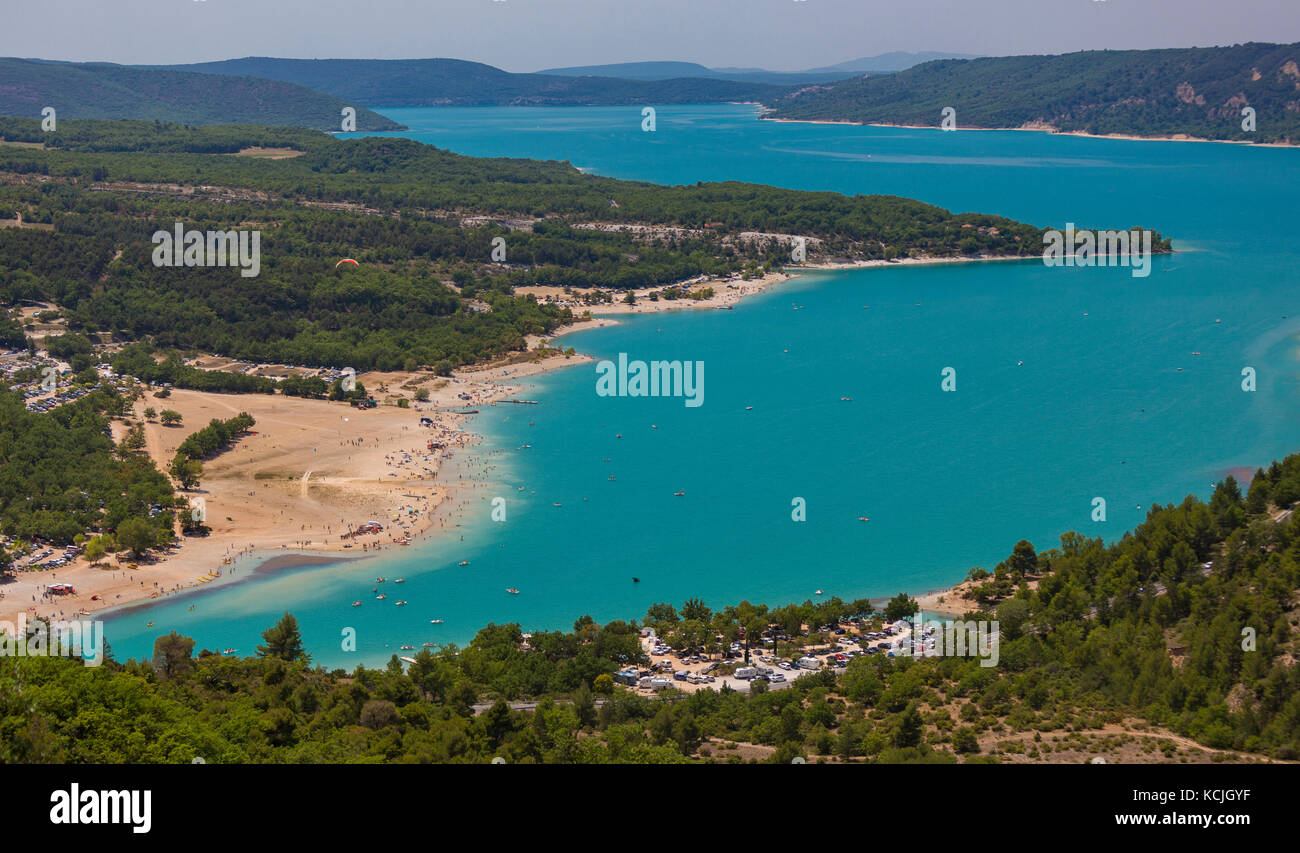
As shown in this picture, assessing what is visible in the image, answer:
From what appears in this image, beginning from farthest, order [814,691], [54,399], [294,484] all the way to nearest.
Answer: [54,399] < [294,484] < [814,691]

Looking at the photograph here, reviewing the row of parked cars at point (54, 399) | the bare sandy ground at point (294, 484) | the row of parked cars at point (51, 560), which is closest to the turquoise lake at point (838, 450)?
the bare sandy ground at point (294, 484)

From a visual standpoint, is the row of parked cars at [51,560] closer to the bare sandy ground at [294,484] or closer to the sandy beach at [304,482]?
the bare sandy ground at [294,484]

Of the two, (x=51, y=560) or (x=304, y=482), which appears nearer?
(x=51, y=560)

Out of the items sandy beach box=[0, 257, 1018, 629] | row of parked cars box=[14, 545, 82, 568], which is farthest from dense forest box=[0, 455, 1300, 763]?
row of parked cars box=[14, 545, 82, 568]

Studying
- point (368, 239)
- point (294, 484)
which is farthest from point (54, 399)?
point (368, 239)

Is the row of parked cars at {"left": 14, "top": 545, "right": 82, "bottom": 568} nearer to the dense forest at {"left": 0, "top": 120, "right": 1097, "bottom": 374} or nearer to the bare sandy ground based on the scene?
the bare sandy ground

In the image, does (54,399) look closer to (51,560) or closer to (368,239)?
(51,560)
